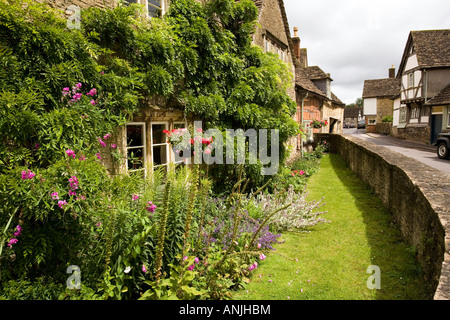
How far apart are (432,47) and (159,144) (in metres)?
28.1

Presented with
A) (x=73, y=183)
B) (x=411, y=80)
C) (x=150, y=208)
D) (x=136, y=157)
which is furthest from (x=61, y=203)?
(x=411, y=80)

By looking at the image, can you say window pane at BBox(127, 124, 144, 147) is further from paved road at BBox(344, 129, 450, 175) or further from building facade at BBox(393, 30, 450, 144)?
building facade at BBox(393, 30, 450, 144)

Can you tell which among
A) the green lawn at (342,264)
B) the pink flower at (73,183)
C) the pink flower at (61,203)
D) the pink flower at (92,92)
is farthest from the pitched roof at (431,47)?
the pink flower at (61,203)

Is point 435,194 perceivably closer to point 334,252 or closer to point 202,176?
point 334,252

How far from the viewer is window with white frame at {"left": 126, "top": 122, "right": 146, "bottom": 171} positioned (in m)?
5.34

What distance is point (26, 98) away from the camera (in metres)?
3.39

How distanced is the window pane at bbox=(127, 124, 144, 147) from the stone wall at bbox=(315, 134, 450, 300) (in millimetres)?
4615

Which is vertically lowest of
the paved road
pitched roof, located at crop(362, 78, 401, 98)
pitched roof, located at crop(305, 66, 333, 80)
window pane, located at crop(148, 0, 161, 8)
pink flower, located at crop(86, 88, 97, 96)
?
the paved road

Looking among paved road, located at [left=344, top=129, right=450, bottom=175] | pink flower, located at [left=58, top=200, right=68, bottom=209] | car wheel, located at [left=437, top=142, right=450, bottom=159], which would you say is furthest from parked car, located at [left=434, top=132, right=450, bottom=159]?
pink flower, located at [left=58, top=200, right=68, bottom=209]

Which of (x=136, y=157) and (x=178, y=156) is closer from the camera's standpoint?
(x=136, y=157)

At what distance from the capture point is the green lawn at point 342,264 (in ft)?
12.8

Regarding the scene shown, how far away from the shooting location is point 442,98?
22203mm

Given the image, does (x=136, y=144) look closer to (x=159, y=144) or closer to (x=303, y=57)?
(x=159, y=144)

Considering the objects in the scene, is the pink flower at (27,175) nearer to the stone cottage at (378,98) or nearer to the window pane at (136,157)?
the window pane at (136,157)
